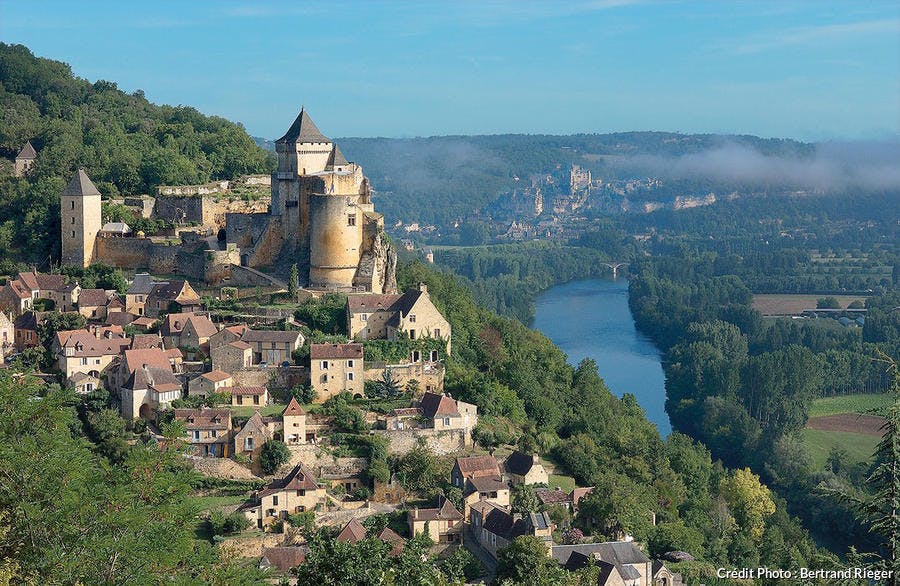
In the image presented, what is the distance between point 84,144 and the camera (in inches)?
1916

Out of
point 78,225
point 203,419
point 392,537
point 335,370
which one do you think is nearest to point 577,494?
point 392,537

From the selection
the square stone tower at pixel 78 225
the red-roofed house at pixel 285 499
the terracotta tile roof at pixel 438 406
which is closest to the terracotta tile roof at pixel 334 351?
the terracotta tile roof at pixel 438 406

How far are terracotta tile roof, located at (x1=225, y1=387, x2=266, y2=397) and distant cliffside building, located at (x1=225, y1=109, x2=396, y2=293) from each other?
5458 millimetres

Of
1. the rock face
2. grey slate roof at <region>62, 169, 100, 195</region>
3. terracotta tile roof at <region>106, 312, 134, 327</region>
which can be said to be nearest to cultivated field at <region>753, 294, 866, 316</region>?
the rock face

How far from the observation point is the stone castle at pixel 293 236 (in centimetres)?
3675

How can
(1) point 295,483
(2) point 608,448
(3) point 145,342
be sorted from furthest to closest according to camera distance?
(2) point 608,448, (3) point 145,342, (1) point 295,483

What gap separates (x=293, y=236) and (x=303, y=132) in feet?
11.0

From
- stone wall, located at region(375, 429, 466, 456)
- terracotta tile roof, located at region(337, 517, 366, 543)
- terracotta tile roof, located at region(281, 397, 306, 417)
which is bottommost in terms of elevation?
terracotta tile roof, located at region(337, 517, 366, 543)

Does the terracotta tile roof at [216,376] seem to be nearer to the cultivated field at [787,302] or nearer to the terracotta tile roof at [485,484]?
the terracotta tile roof at [485,484]

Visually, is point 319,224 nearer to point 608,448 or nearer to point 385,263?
point 385,263

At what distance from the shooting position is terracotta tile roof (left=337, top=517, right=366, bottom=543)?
27.0 meters

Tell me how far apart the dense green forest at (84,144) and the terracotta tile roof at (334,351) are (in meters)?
12.3

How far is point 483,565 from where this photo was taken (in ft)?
91.6

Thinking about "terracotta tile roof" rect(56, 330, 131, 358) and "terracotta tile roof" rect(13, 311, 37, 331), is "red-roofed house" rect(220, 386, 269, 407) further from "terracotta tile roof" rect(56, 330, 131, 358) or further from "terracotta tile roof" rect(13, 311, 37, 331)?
"terracotta tile roof" rect(13, 311, 37, 331)
